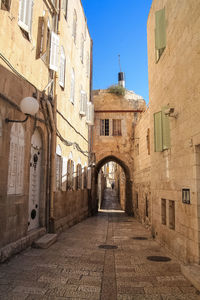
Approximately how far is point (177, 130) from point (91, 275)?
3.90 m

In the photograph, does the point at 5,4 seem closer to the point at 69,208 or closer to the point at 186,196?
the point at 186,196

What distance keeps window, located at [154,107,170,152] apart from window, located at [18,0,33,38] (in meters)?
4.24

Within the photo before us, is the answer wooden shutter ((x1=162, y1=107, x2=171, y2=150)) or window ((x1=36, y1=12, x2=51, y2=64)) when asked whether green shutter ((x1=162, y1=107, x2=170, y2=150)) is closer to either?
wooden shutter ((x1=162, y1=107, x2=171, y2=150))

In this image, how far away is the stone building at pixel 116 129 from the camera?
1978 cm

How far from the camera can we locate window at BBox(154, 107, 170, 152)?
7413mm

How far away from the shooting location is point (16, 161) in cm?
625

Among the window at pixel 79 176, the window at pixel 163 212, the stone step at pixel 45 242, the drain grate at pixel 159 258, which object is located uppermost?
the window at pixel 79 176

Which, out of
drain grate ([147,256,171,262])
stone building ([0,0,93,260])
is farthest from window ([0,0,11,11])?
drain grate ([147,256,171,262])

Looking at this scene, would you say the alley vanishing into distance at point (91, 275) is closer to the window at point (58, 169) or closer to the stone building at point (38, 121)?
the stone building at point (38, 121)

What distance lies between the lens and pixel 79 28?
14.0 m

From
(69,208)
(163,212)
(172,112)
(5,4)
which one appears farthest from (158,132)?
(69,208)

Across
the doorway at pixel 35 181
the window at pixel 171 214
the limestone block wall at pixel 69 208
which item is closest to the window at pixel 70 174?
the limestone block wall at pixel 69 208

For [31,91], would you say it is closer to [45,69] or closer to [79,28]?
[45,69]

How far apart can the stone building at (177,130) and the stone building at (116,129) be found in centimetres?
1048
